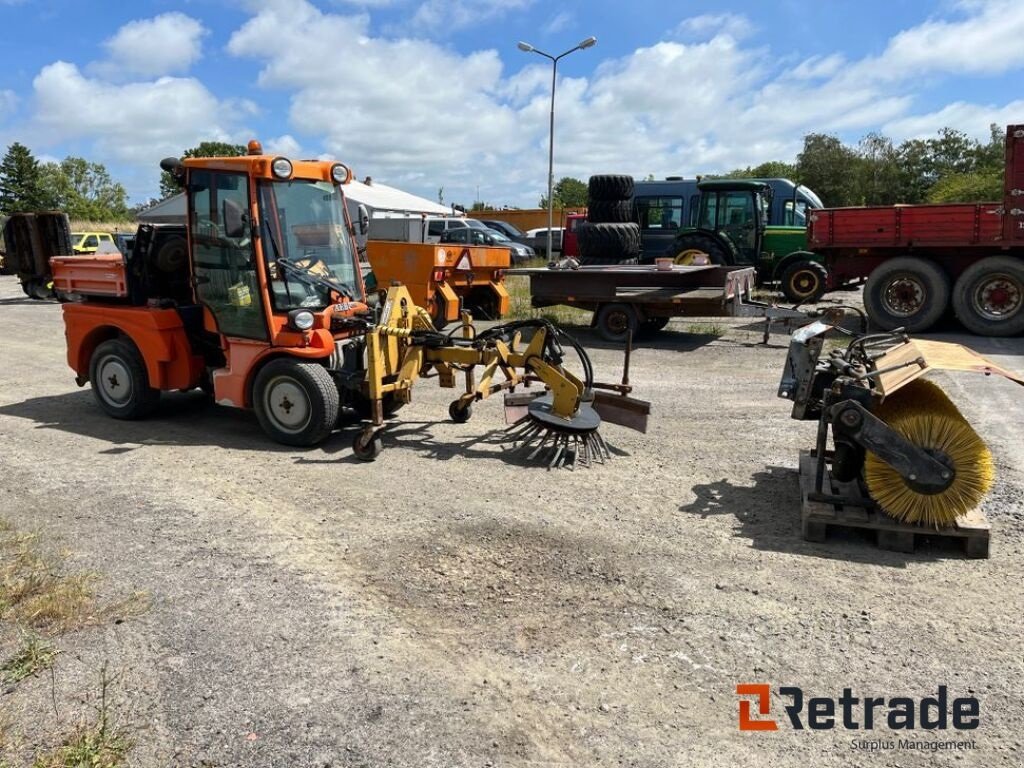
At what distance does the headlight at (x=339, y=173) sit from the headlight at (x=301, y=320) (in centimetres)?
129

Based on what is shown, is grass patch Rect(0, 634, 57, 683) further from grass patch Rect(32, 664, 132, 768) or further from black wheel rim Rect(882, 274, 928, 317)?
black wheel rim Rect(882, 274, 928, 317)

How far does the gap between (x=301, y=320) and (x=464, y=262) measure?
7418 mm

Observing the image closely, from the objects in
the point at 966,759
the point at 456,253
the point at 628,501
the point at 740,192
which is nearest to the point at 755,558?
the point at 628,501

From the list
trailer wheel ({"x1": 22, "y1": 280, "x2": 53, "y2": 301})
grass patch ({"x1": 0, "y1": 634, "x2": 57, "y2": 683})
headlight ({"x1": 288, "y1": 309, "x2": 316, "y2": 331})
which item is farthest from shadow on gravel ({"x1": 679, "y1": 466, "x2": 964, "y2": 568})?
trailer wheel ({"x1": 22, "y1": 280, "x2": 53, "y2": 301})

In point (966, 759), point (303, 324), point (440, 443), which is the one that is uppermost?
point (303, 324)

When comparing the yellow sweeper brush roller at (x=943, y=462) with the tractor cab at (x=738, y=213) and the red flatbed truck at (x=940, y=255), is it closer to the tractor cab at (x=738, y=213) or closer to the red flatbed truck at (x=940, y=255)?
the red flatbed truck at (x=940, y=255)

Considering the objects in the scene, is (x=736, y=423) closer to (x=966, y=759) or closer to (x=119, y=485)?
(x=966, y=759)

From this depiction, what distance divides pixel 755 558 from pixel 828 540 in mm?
581

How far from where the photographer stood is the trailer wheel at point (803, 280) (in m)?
15.8

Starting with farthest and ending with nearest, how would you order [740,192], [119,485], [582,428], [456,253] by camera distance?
1. [740,192]
2. [456,253]
3. [582,428]
4. [119,485]

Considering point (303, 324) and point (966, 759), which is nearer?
point (966, 759)

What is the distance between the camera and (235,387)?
6488 millimetres

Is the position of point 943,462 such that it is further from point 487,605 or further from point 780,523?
point 487,605

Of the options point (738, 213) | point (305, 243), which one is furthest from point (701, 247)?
point (305, 243)
